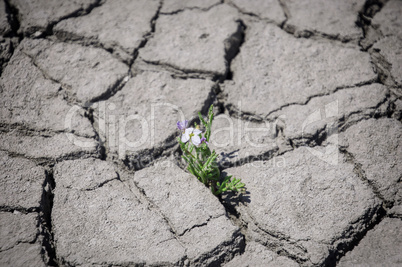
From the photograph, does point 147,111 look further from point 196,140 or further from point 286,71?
point 286,71

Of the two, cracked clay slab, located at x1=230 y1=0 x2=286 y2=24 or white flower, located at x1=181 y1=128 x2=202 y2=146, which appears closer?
white flower, located at x1=181 y1=128 x2=202 y2=146

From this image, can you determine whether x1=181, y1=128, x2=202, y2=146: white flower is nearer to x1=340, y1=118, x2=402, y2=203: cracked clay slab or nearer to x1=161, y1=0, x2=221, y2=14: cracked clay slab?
x1=340, y1=118, x2=402, y2=203: cracked clay slab

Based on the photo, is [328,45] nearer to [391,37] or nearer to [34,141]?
[391,37]

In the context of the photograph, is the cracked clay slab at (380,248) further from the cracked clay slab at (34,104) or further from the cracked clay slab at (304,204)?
the cracked clay slab at (34,104)

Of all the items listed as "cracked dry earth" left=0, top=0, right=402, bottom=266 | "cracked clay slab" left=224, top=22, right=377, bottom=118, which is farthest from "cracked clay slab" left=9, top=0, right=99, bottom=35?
"cracked clay slab" left=224, top=22, right=377, bottom=118

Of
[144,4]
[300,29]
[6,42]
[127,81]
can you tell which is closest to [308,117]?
[300,29]

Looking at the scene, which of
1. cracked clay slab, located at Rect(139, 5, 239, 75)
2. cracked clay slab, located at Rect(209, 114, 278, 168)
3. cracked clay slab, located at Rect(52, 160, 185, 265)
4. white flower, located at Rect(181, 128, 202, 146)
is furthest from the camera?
cracked clay slab, located at Rect(139, 5, 239, 75)
